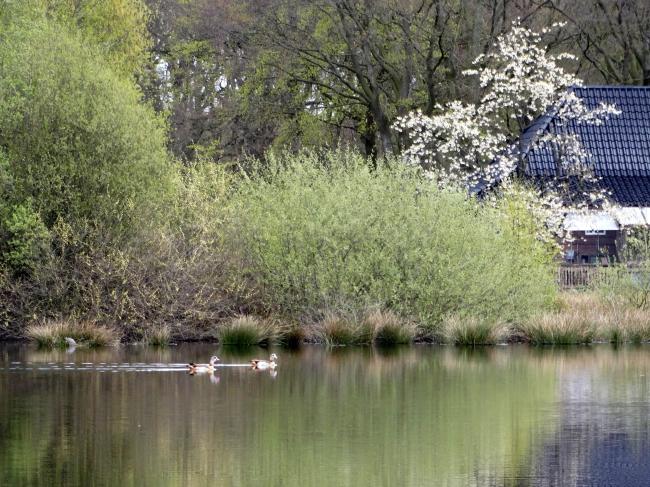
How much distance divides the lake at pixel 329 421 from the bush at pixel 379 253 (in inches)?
169

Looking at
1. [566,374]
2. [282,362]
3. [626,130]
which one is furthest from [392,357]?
[626,130]

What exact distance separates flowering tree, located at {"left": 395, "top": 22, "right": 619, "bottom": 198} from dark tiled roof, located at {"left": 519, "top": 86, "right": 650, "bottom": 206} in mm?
720

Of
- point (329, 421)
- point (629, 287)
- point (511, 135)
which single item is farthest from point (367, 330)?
point (511, 135)

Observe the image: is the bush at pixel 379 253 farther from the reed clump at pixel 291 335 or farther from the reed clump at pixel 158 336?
the reed clump at pixel 158 336

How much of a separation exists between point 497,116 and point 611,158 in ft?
14.2

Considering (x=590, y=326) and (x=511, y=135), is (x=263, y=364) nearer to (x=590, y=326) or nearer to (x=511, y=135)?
(x=590, y=326)

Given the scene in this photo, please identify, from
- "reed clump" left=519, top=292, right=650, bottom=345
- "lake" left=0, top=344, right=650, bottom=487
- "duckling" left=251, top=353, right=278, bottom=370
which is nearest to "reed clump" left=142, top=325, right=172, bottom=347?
"lake" left=0, top=344, right=650, bottom=487

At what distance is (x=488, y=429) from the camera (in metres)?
19.1

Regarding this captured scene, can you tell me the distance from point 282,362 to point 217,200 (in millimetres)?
8623

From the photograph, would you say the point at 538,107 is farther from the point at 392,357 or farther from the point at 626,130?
the point at 392,357

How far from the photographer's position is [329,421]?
64.8 ft

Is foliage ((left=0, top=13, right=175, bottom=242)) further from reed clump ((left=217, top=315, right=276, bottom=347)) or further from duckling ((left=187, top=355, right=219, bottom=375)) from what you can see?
duckling ((left=187, top=355, right=219, bottom=375))

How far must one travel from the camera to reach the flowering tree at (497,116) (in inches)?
1797

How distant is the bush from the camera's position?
112ft
